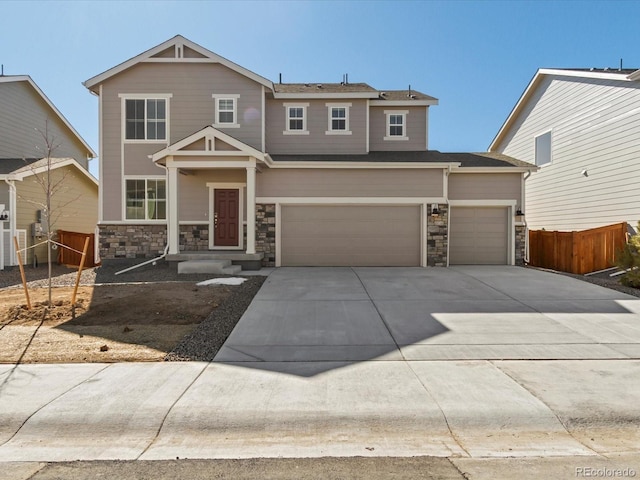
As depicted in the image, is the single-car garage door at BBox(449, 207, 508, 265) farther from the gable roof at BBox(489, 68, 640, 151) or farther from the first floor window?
the first floor window

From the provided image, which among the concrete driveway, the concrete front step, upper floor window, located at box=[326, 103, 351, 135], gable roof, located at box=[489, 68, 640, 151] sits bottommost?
the concrete driveway

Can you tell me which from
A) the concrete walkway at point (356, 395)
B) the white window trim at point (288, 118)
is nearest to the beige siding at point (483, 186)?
the white window trim at point (288, 118)

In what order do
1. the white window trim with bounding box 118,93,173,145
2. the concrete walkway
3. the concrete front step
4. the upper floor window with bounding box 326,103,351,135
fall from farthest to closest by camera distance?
the upper floor window with bounding box 326,103,351,135 < the white window trim with bounding box 118,93,173,145 < the concrete front step < the concrete walkway

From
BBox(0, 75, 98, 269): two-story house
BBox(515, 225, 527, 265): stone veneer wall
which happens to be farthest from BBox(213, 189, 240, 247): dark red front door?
BBox(515, 225, 527, 265): stone veneer wall

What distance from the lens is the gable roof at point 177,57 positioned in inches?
579

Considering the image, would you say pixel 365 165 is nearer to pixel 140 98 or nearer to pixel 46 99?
pixel 140 98

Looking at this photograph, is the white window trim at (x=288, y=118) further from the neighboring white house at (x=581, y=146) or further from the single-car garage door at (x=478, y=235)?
the neighboring white house at (x=581, y=146)

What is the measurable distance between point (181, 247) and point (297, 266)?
4.36 meters

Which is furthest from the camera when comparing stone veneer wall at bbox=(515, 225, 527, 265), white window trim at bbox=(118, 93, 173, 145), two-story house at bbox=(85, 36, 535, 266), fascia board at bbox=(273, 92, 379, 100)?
fascia board at bbox=(273, 92, 379, 100)

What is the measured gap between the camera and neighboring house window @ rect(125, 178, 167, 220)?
49.2 ft

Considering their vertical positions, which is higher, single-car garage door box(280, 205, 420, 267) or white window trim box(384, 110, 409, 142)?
white window trim box(384, 110, 409, 142)

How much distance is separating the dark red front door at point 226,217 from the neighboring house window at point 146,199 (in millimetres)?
1988

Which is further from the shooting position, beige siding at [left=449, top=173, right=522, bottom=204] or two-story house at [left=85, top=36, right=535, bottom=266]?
beige siding at [left=449, top=173, right=522, bottom=204]

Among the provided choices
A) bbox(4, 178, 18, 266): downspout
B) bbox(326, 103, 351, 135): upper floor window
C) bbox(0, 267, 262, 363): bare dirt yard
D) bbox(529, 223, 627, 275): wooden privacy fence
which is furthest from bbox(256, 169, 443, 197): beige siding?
bbox(4, 178, 18, 266): downspout
